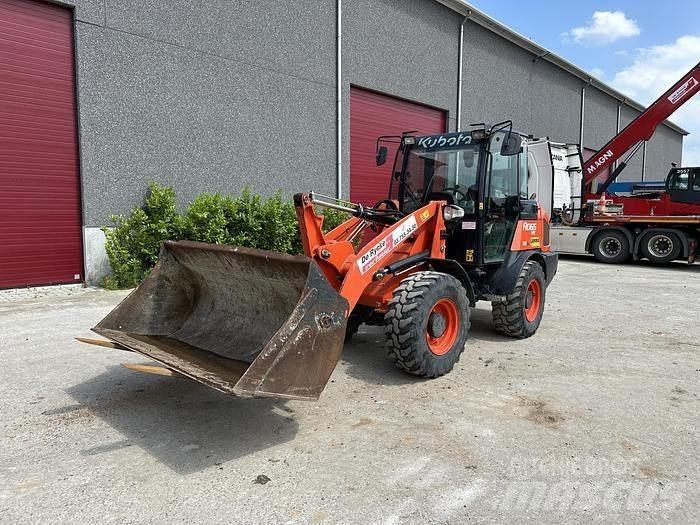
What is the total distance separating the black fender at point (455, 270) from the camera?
17.4 feet

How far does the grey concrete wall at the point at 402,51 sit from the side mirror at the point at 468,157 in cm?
819

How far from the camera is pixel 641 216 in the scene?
50.8ft

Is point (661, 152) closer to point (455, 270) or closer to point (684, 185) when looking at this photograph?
point (684, 185)

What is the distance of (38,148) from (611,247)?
49.3ft

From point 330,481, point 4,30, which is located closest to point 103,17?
point 4,30

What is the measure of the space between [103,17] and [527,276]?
824cm

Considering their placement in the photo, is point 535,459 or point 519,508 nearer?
point 519,508

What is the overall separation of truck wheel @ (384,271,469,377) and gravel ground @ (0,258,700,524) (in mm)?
213

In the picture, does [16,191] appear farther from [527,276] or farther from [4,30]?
[527,276]

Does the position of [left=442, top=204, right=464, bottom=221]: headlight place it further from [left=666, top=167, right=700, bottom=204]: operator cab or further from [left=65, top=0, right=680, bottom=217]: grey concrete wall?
[left=666, top=167, right=700, bottom=204]: operator cab

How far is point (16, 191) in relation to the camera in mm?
8492

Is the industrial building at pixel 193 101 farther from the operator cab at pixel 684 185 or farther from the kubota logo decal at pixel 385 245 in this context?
the operator cab at pixel 684 185

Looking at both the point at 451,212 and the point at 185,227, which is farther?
the point at 185,227

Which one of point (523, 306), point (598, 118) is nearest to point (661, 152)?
point (598, 118)
